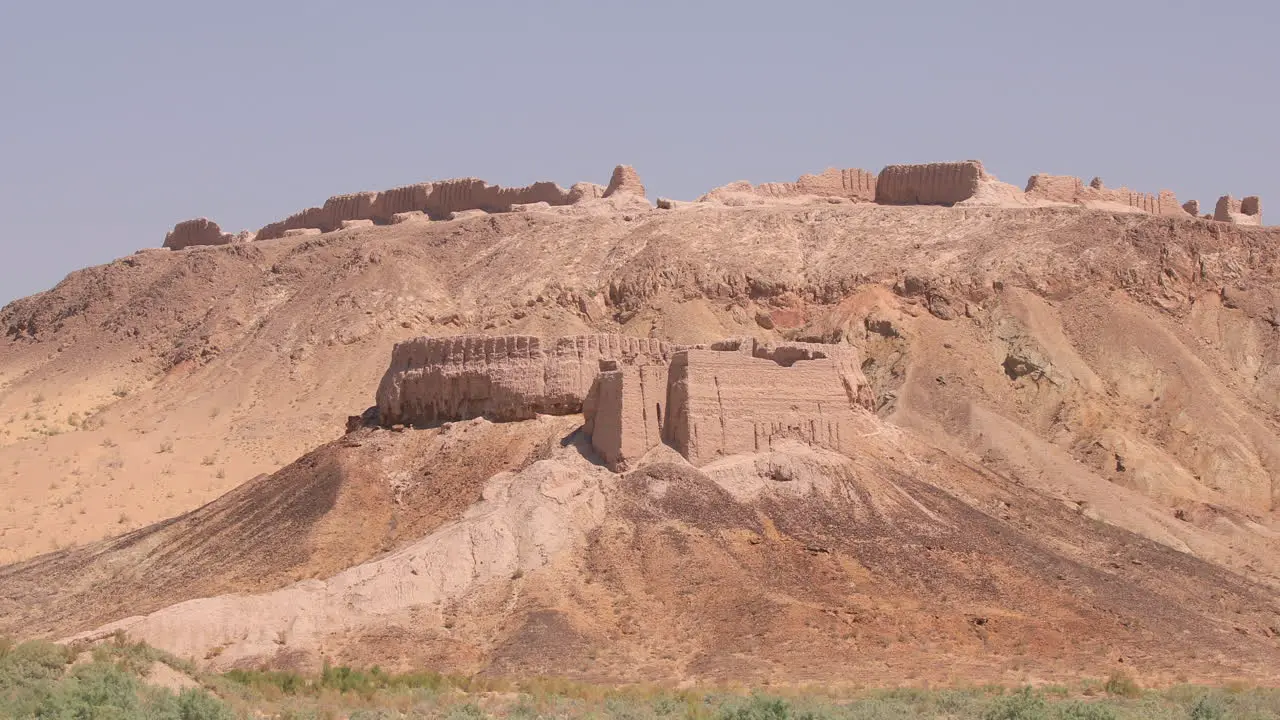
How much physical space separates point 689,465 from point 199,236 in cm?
5235

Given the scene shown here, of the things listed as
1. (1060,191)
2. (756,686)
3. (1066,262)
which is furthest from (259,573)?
(1060,191)

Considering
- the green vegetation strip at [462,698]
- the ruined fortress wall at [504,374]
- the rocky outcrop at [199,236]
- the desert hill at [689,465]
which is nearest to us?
the green vegetation strip at [462,698]

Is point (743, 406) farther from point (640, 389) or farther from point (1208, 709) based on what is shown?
point (1208, 709)

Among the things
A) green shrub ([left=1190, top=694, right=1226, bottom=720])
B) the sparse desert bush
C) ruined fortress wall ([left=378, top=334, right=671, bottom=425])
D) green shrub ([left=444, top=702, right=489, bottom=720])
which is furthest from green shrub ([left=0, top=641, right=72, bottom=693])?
ruined fortress wall ([left=378, top=334, right=671, bottom=425])

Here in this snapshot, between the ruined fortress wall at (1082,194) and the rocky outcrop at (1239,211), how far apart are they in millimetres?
1249

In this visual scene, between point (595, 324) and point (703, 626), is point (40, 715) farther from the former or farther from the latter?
point (595, 324)

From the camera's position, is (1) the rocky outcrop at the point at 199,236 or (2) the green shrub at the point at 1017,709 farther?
(1) the rocky outcrop at the point at 199,236

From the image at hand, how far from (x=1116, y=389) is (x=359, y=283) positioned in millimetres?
24867

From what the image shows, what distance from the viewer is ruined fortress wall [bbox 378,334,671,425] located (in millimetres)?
36562

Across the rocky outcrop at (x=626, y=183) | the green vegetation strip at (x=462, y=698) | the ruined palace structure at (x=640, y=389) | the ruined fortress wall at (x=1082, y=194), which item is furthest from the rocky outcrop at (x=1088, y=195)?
the green vegetation strip at (x=462, y=698)

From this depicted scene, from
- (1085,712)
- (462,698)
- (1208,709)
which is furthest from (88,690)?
(1208,709)

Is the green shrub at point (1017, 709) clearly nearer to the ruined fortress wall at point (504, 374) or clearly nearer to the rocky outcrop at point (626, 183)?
the ruined fortress wall at point (504, 374)

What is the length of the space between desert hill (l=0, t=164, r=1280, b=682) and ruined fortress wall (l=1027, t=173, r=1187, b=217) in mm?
359

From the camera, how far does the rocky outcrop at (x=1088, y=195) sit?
223ft
